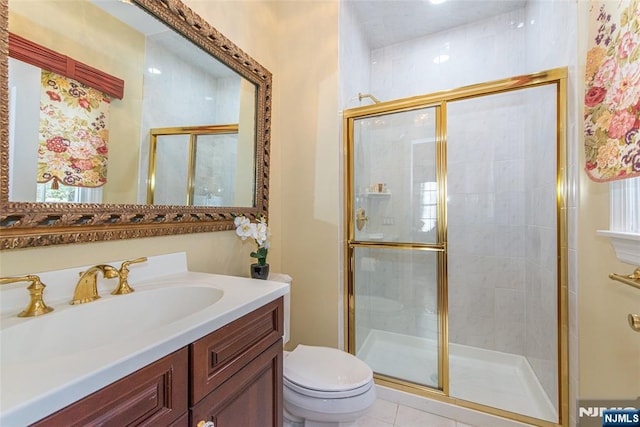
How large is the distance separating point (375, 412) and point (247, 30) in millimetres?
2343

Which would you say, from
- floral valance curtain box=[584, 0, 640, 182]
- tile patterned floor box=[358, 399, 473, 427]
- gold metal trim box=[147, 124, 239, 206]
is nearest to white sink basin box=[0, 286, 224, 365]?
gold metal trim box=[147, 124, 239, 206]

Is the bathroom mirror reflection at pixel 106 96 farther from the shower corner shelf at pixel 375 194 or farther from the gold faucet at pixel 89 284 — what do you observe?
the shower corner shelf at pixel 375 194

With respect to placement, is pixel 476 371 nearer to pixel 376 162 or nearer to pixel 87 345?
pixel 376 162

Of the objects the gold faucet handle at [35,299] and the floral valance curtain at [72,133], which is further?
the floral valance curtain at [72,133]

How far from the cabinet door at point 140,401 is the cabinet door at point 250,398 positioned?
0.07 metres

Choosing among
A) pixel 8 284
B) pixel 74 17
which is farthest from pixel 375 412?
pixel 74 17

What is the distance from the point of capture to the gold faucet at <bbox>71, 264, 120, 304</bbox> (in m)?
0.79

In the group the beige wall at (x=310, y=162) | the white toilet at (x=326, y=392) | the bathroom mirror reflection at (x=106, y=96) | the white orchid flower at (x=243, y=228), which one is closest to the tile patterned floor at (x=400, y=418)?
the white toilet at (x=326, y=392)

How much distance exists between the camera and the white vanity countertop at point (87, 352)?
393 mm

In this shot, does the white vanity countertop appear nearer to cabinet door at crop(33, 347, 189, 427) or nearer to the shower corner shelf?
cabinet door at crop(33, 347, 189, 427)

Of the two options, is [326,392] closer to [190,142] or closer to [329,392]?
[329,392]

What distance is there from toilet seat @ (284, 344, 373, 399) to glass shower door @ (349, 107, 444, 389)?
20.2 inches

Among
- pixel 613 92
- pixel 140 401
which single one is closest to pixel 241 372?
pixel 140 401

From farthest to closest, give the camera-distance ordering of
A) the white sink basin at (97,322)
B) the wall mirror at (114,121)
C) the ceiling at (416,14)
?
1. the ceiling at (416,14)
2. the wall mirror at (114,121)
3. the white sink basin at (97,322)
